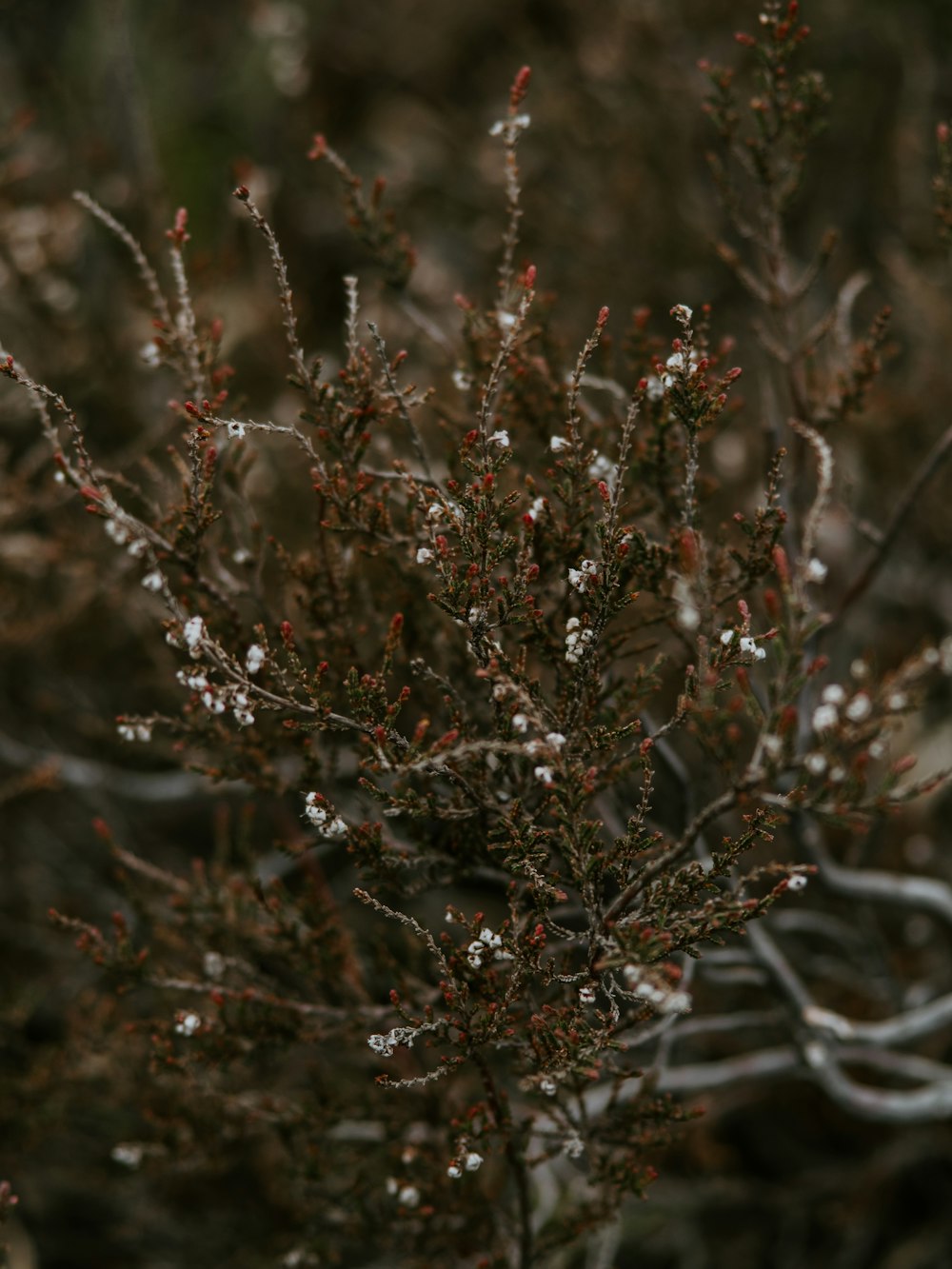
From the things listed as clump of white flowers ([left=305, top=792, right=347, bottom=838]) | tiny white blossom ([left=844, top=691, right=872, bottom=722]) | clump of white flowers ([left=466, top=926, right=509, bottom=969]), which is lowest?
tiny white blossom ([left=844, top=691, right=872, bottom=722])

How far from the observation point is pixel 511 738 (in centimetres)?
195

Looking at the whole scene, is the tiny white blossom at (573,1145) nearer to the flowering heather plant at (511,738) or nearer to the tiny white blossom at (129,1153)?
the flowering heather plant at (511,738)

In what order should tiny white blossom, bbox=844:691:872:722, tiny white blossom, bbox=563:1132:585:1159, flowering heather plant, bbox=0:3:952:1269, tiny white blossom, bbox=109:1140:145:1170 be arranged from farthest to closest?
tiny white blossom, bbox=109:1140:145:1170 → tiny white blossom, bbox=563:1132:585:1159 → flowering heather plant, bbox=0:3:952:1269 → tiny white blossom, bbox=844:691:872:722

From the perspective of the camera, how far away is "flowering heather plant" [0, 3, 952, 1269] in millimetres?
1893

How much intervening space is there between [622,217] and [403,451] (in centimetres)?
335

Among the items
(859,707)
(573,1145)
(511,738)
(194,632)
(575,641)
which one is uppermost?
(194,632)

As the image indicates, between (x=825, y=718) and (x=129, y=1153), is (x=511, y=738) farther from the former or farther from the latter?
(x=129, y=1153)

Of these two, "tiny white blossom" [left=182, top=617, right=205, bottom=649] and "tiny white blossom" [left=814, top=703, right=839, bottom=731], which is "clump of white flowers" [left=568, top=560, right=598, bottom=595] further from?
"tiny white blossom" [left=182, top=617, right=205, bottom=649]

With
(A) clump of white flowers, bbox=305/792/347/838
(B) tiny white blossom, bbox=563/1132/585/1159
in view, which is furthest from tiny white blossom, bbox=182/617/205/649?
(B) tiny white blossom, bbox=563/1132/585/1159

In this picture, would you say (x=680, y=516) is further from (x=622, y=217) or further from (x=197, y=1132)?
(x=622, y=217)

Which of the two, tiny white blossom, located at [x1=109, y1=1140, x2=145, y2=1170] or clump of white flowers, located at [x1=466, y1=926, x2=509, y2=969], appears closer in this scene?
clump of white flowers, located at [x1=466, y1=926, x2=509, y2=969]

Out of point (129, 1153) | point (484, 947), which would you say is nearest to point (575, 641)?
point (484, 947)

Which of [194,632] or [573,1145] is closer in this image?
[194,632]

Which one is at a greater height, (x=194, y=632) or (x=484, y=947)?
(x=194, y=632)
